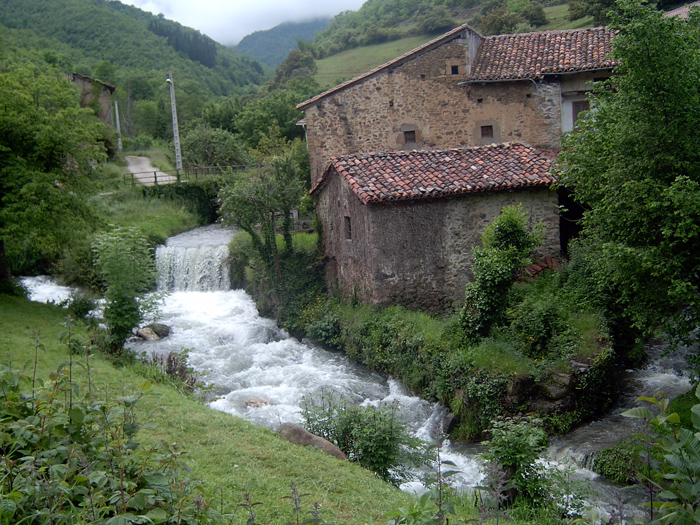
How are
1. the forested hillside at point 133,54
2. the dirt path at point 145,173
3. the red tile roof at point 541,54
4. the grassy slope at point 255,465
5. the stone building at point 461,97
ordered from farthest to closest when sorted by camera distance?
the forested hillside at point 133,54
the dirt path at point 145,173
the stone building at point 461,97
the red tile roof at point 541,54
the grassy slope at point 255,465

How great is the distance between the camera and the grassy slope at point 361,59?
56.5 metres

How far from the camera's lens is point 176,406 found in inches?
364

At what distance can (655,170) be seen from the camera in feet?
31.1

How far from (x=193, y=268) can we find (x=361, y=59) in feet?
156

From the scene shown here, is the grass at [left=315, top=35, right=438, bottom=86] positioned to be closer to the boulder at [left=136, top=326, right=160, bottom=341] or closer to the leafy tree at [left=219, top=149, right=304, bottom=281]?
the leafy tree at [left=219, top=149, right=304, bottom=281]

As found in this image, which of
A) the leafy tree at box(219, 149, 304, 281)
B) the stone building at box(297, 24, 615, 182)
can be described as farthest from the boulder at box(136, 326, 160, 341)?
the stone building at box(297, 24, 615, 182)

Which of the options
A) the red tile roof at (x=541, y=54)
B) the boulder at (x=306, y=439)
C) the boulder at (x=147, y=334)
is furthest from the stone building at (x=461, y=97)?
the boulder at (x=306, y=439)

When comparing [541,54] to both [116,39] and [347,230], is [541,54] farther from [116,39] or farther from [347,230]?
[116,39]

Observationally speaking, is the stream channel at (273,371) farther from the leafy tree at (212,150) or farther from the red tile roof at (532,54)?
the leafy tree at (212,150)

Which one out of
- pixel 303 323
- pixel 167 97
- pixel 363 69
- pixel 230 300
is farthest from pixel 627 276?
pixel 167 97

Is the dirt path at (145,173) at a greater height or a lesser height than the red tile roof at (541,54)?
lesser

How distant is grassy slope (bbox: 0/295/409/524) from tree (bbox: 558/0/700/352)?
5603 millimetres

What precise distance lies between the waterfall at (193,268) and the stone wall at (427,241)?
7.49 meters

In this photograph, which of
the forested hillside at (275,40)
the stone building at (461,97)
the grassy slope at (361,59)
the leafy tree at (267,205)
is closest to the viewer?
the leafy tree at (267,205)
